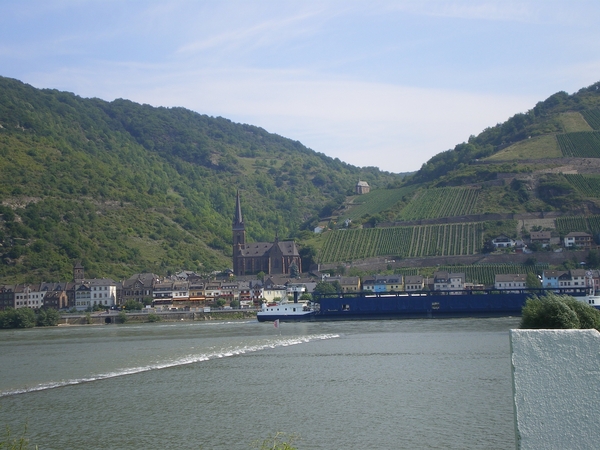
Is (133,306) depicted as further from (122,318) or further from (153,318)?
(153,318)

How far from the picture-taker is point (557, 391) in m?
5.96

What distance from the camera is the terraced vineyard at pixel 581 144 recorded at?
11669cm

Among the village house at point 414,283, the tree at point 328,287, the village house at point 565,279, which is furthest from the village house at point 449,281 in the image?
the tree at point 328,287

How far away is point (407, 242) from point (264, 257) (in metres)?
29.6

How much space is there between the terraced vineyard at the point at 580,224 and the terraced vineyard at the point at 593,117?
102 ft

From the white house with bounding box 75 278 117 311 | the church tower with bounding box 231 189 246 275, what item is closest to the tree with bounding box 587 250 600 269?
the church tower with bounding box 231 189 246 275

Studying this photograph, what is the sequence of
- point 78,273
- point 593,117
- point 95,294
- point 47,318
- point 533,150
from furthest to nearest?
point 593,117
point 533,150
point 78,273
point 95,294
point 47,318

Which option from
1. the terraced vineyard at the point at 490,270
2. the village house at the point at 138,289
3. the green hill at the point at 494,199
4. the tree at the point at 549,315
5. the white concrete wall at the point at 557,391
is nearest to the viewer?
the white concrete wall at the point at 557,391

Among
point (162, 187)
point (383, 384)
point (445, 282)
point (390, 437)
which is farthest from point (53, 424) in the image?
point (162, 187)

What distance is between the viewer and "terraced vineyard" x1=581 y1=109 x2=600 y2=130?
12877 cm

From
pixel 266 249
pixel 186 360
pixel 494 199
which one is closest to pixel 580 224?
pixel 494 199

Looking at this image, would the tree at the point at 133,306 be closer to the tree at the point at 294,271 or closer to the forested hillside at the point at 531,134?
the tree at the point at 294,271

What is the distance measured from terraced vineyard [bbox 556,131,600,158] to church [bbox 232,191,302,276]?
4528 centimetres

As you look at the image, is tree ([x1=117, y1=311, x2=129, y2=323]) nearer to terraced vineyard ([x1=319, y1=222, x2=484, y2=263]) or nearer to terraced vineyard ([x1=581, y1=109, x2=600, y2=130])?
terraced vineyard ([x1=319, y1=222, x2=484, y2=263])
